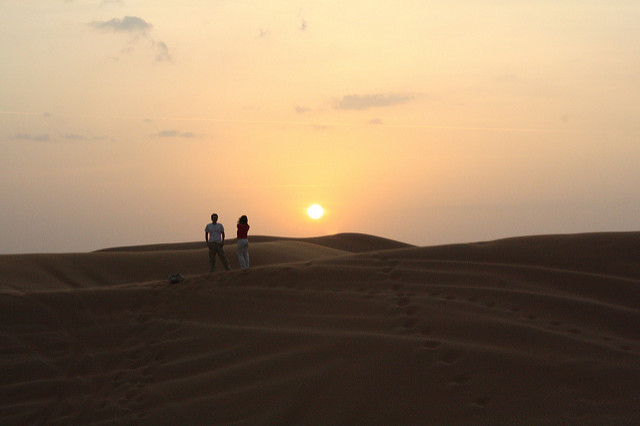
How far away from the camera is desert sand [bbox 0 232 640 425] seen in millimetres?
6199

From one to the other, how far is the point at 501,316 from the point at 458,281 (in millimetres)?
1811

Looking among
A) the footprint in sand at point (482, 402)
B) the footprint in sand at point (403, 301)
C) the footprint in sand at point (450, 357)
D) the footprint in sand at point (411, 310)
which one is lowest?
the footprint in sand at point (482, 402)

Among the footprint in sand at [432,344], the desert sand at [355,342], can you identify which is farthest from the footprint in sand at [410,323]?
the footprint in sand at [432,344]

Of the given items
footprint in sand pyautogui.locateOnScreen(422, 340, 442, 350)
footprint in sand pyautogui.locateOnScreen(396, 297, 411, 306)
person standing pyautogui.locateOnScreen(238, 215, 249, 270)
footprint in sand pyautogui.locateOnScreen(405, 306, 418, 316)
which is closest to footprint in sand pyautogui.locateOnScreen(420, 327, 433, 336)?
footprint in sand pyautogui.locateOnScreen(422, 340, 442, 350)

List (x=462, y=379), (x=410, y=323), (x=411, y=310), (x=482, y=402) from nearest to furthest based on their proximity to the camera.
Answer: (x=482, y=402) < (x=462, y=379) < (x=410, y=323) < (x=411, y=310)

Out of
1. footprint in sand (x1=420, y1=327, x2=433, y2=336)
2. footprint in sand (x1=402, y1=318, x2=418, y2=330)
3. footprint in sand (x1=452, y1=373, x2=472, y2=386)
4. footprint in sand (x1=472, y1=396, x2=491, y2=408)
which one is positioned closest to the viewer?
footprint in sand (x1=472, y1=396, x2=491, y2=408)

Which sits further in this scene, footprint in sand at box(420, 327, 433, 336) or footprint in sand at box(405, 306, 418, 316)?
footprint in sand at box(405, 306, 418, 316)

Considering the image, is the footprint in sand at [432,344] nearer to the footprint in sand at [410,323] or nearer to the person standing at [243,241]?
the footprint in sand at [410,323]

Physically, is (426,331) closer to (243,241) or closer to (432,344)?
(432,344)

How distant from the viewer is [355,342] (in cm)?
747

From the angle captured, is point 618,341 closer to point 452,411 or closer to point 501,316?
point 501,316

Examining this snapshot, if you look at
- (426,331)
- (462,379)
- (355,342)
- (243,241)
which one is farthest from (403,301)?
(243,241)

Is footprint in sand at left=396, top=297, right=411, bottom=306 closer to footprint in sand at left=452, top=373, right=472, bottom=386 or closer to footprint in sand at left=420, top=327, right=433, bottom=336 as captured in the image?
footprint in sand at left=420, top=327, right=433, bottom=336

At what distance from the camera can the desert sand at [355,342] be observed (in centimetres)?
620
